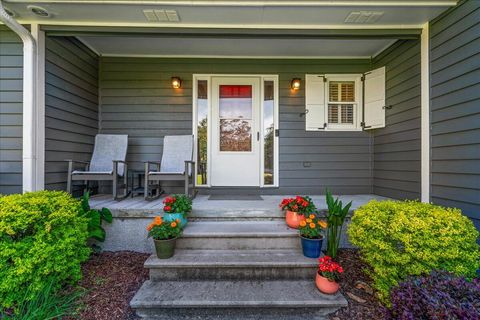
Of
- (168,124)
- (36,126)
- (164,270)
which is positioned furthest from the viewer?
(168,124)

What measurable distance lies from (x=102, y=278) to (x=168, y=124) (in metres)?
2.45

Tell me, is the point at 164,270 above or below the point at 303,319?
above

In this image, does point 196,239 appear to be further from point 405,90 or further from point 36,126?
point 405,90

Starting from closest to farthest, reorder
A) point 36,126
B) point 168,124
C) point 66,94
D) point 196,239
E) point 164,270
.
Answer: point 164,270, point 196,239, point 36,126, point 66,94, point 168,124

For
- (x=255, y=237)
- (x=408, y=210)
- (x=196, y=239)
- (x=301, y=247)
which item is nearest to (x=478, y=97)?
(x=408, y=210)

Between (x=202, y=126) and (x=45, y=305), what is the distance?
290 centimetres

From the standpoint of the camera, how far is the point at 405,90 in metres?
3.17

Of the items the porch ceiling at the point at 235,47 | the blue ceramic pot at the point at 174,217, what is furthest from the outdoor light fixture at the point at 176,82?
the blue ceramic pot at the point at 174,217

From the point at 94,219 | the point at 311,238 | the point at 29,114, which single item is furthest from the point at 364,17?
the point at 29,114

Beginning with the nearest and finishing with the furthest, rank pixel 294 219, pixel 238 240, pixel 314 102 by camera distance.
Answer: pixel 238 240 < pixel 294 219 < pixel 314 102

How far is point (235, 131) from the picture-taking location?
3.97 metres

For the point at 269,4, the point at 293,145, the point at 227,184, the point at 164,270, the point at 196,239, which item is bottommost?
the point at 164,270

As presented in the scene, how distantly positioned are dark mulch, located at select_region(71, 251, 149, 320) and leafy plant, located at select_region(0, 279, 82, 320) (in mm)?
105

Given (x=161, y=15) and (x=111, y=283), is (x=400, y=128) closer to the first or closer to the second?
(x=161, y=15)
